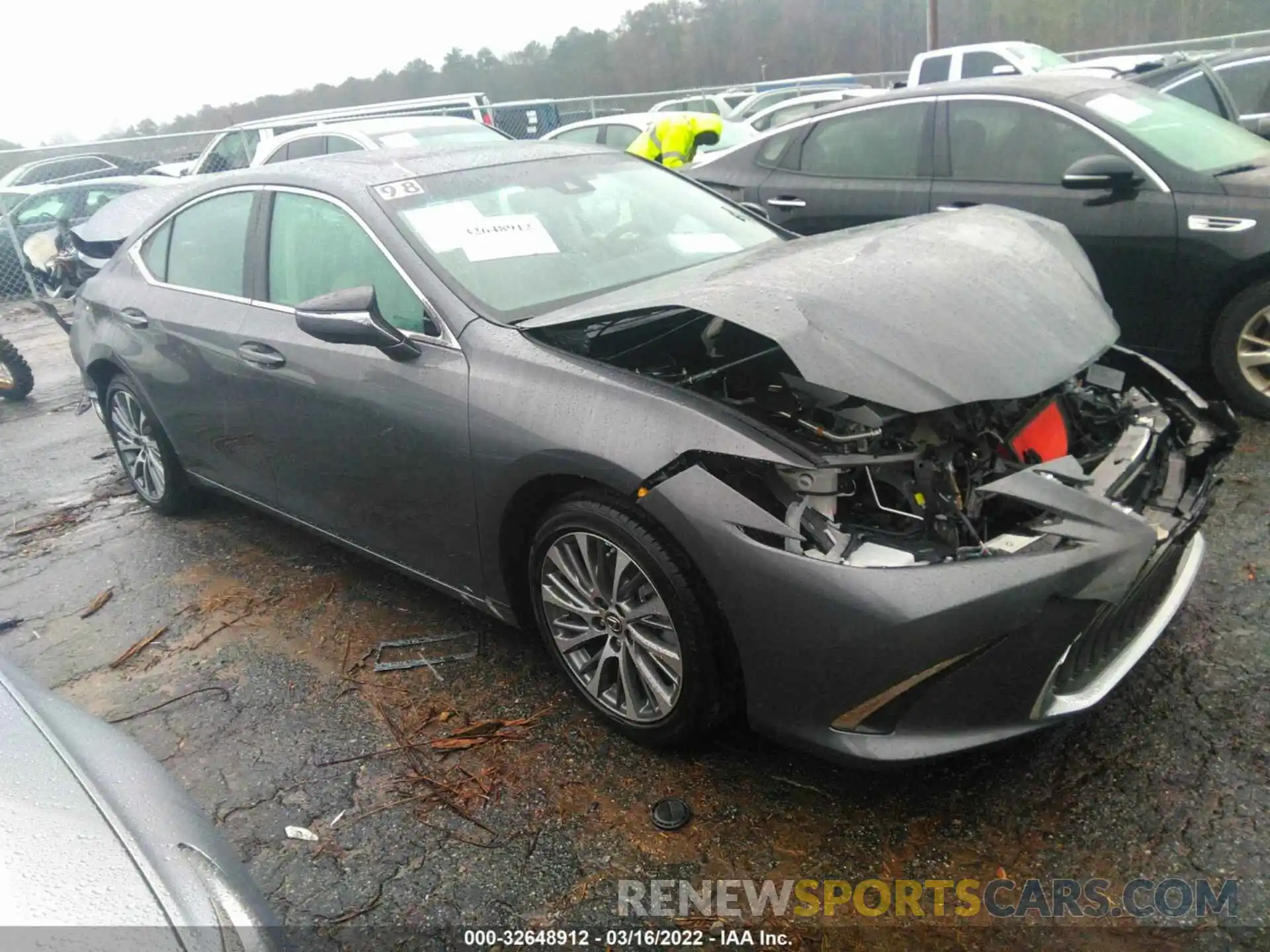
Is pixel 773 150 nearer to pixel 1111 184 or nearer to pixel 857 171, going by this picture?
pixel 857 171

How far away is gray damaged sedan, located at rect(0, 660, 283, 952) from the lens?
1.36 metres

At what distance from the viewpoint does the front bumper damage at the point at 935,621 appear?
6.62 feet

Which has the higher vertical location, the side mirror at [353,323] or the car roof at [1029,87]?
the car roof at [1029,87]

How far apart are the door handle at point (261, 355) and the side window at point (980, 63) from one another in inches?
473

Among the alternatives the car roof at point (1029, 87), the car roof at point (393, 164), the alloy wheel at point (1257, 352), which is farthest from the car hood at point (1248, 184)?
the car roof at point (393, 164)

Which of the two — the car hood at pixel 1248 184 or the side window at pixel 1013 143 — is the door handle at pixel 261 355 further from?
the car hood at pixel 1248 184

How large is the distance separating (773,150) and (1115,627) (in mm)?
4543

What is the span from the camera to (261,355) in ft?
11.5

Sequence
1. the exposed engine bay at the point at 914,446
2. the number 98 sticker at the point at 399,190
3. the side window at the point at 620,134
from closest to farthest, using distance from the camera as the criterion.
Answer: the exposed engine bay at the point at 914,446 → the number 98 sticker at the point at 399,190 → the side window at the point at 620,134

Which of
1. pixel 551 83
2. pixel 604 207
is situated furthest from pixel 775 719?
pixel 551 83

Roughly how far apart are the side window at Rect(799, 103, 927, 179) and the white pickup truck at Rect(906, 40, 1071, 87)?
779 centimetres

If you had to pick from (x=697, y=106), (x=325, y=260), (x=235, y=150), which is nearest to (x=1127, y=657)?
(x=325, y=260)

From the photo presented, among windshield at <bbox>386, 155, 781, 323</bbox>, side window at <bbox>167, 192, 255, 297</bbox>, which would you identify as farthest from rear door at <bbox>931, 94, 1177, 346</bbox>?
side window at <bbox>167, 192, 255, 297</bbox>

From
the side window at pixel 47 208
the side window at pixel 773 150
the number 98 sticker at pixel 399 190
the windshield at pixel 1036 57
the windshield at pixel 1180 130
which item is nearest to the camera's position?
the number 98 sticker at pixel 399 190
